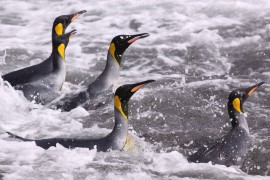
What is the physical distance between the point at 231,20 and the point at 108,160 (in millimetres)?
5937

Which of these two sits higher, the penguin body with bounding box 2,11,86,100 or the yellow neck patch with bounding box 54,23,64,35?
the yellow neck patch with bounding box 54,23,64,35

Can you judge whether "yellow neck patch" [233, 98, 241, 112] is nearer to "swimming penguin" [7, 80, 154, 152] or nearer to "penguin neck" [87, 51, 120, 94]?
"swimming penguin" [7, 80, 154, 152]

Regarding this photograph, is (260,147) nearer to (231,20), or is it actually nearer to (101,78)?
(101,78)

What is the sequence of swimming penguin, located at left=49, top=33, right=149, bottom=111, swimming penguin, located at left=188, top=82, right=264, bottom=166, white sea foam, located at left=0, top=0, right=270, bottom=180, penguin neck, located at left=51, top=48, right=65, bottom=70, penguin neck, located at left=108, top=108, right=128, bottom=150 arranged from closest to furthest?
white sea foam, located at left=0, top=0, right=270, bottom=180, swimming penguin, located at left=188, top=82, right=264, bottom=166, penguin neck, located at left=108, top=108, right=128, bottom=150, swimming penguin, located at left=49, top=33, right=149, bottom=111, penguin neck, located at left=51, top=48, right=65, bottom=70

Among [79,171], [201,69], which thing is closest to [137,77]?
[201,69]

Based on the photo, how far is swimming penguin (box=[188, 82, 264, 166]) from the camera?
5.51m

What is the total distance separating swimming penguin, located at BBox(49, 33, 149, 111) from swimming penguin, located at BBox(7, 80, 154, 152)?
56.3 inches

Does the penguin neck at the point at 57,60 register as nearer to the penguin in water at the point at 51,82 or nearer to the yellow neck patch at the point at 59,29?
the penguin in water at the point at 51,82

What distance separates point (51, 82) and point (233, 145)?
9.03 ft

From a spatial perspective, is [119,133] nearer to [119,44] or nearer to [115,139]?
[115,139]

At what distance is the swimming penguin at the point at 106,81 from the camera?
720cm

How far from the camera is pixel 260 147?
5.95 metres

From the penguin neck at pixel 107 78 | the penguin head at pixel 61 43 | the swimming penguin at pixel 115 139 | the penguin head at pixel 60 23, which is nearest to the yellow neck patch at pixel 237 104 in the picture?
the swimming penguin at pixel 115 139

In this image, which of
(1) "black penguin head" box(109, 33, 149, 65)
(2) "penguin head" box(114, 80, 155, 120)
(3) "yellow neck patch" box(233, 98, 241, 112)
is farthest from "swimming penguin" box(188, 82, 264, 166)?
(1) "black penguin head" box(109, 33, 149, 65)
